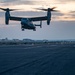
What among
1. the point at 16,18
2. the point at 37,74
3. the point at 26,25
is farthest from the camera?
the point at 16,18

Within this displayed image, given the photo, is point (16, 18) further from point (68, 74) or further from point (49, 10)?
point (68, 74)

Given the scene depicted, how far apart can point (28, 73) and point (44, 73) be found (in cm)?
98

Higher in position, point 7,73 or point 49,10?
point 49,10

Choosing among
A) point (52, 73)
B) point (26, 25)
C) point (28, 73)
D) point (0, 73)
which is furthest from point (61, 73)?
point (26, 25)

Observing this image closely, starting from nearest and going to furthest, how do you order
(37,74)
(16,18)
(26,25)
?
(37,74), (26,25), (16,18)

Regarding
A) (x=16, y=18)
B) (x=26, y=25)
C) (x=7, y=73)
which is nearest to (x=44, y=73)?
(x=7, y=73)

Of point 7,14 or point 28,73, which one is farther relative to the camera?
point 7,14

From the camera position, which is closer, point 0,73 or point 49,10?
point 0,73

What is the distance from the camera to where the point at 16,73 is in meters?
21.6

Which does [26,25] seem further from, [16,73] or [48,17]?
[16,73]

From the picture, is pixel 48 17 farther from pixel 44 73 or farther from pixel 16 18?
pixel 44 73

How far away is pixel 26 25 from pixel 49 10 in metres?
7.76

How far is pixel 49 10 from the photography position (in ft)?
→ 308

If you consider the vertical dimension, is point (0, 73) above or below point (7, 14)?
below
